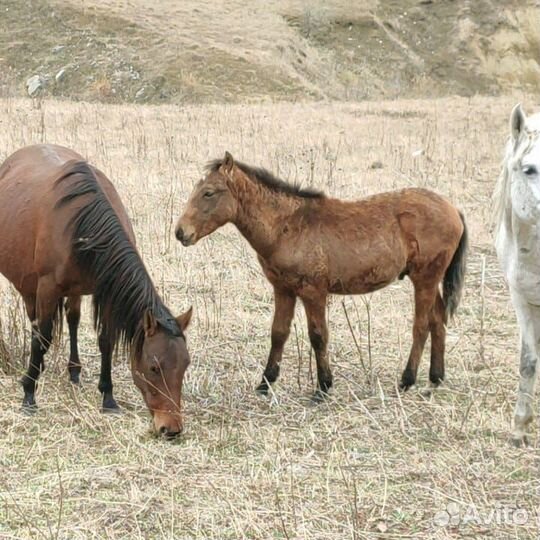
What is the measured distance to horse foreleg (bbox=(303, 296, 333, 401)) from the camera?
5.64 metres

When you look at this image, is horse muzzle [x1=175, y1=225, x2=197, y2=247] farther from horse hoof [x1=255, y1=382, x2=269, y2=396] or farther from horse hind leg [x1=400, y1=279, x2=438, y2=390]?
horse hind leg [x1=400, y1=279, x2=438, y2=390]

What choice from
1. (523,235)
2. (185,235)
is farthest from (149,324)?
(523,235)

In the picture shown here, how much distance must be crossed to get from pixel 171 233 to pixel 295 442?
435 cm

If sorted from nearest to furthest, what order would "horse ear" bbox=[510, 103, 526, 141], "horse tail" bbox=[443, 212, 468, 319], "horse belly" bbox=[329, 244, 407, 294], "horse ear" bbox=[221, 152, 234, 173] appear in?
"horse ear" bbox=[510, 103, 526, 141] < "horse ear" bbox=[221, 152, 234, 173] < "horse belly" bbox=[329, 244, 407, 294] < "horse tail" bbox=[443, 212, 468, 319]

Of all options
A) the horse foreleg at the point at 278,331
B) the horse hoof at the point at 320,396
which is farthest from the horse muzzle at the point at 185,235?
the horse hoof at the point at 320,396

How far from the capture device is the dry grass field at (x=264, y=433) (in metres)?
3.89

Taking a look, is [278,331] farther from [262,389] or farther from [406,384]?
[406,384]

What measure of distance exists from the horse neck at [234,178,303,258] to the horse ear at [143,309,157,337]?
1.15m

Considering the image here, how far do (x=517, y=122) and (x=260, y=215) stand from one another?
1.87 meters

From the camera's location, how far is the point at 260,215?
18.7 feet

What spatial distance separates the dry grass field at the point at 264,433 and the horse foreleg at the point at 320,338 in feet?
0.48

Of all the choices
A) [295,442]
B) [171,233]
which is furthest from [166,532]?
[171,233]

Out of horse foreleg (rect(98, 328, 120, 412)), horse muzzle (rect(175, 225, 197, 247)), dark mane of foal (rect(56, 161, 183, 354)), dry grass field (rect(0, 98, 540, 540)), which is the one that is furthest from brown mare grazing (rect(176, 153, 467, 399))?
horse foreleg (rect(98, 328, 120, 412))

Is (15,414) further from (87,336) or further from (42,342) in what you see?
(87,336)
